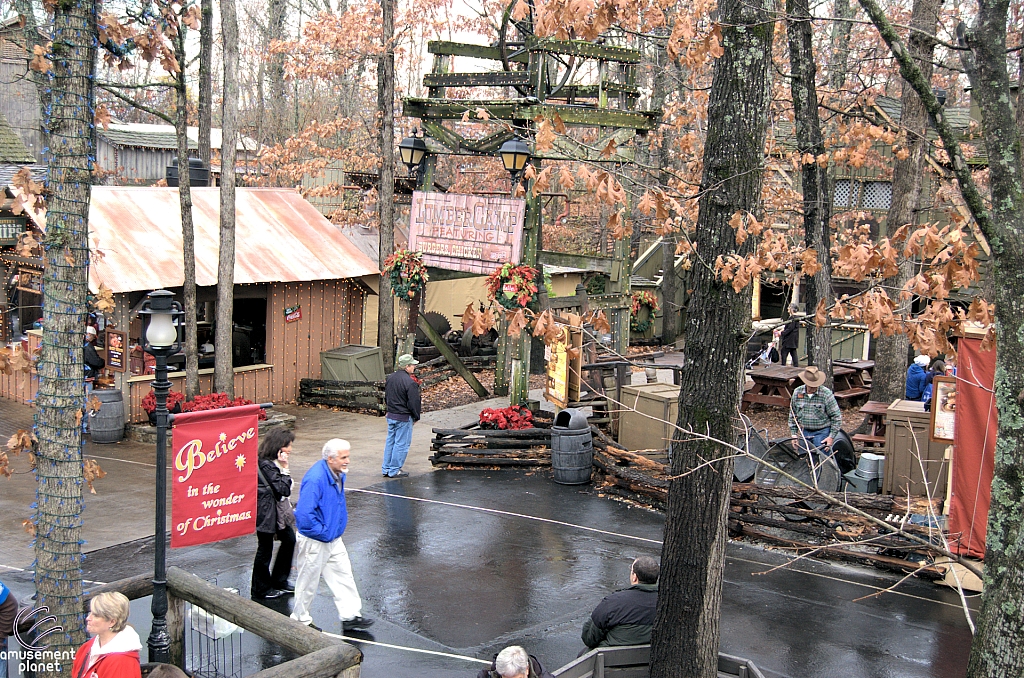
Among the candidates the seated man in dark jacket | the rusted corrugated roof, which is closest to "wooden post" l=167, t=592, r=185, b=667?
the seated man in dark jacket

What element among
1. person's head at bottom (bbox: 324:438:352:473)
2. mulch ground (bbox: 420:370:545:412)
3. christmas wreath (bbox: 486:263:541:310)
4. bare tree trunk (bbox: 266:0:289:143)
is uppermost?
bare tree trunk (bbox: 266:0:289:143)

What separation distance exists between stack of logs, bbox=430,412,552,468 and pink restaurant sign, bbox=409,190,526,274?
2642mm

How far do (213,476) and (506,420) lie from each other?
271 inches

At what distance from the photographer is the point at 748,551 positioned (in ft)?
35.0

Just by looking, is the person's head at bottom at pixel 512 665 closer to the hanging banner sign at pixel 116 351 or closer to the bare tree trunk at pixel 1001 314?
the bare tree trunk at pixel 1001 314

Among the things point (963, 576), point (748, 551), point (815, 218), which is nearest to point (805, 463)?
point (748, 551)

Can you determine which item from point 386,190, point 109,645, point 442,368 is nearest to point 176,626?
point 109,645

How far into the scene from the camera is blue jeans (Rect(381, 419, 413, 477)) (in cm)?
1338

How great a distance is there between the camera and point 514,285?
14219 millimetres

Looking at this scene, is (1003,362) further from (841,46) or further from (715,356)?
(841,46)

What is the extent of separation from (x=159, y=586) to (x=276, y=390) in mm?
12098

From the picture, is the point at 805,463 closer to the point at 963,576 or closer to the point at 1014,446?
the point at 963,576

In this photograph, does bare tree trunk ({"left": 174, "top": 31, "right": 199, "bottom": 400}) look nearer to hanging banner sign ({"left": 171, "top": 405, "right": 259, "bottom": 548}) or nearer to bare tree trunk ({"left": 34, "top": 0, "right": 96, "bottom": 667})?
hanging banner sign ({"left": 171, "top": 405, "right": 259, "bottom": 548})

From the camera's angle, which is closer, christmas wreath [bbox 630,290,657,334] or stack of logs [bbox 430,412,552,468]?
stack of logs [bbox 430,412,552,468]
